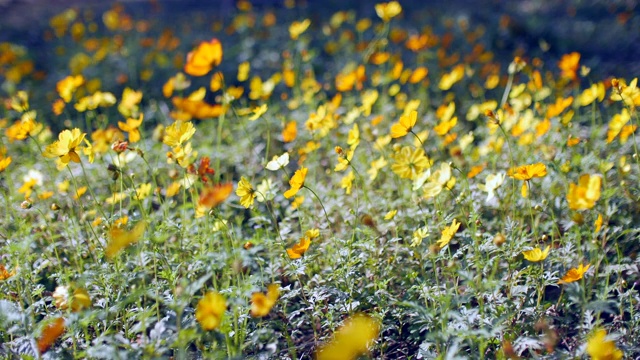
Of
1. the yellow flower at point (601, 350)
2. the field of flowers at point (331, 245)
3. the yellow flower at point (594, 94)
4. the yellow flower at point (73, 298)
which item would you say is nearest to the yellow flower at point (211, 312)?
the field of flowers at point (331, 245)

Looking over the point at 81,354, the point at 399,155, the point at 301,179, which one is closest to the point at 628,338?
the point at 399,155

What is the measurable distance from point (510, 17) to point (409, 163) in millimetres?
4357

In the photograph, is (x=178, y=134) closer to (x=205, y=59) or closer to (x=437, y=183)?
(x=205, y=59)

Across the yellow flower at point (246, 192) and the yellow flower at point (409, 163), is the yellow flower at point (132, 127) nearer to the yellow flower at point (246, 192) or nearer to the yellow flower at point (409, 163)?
the yellow flower at point (246, 192)

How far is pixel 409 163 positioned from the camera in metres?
1.94

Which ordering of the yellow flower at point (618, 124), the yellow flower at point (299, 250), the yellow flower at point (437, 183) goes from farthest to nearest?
the yellow flower at point (618, 124) < the yellow flower at point (437, 183) < the yellow flower at point (299, 250)

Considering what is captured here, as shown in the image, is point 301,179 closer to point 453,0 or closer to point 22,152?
point 22,152

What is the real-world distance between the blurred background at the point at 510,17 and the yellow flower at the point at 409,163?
6.86 feet

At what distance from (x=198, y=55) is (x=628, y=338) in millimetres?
1520

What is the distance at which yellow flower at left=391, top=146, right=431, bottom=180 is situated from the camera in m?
1.93

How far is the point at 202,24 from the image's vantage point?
650 cm

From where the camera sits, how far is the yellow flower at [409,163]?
6.32 ft

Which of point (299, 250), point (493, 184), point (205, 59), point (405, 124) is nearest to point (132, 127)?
point (205, 59)

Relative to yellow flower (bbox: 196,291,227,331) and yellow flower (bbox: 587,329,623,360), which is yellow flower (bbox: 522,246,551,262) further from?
yellow flower (bbox: 196,291,227,331)
